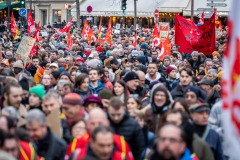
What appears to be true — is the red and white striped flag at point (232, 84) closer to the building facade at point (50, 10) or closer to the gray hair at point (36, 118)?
the gray hair at point (36, 118)

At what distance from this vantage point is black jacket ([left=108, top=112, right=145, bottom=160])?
7430mm

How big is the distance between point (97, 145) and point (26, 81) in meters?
4.85

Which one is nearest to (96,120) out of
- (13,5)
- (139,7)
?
(139,7)

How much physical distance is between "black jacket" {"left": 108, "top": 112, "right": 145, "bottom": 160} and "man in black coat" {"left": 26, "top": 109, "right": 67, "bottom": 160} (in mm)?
Answer: 710

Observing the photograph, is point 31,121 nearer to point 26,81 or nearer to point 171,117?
point 171,117

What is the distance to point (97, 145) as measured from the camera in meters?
5.97

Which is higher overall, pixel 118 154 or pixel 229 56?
pixel 229 56

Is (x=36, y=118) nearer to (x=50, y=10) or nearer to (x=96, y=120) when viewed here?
(x=96, y=120)

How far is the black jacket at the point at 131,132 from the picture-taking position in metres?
7.43

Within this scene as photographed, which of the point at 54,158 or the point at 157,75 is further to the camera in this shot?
the point at 157,75

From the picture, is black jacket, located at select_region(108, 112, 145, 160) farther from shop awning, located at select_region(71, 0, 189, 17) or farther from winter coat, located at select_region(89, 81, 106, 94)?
shop awning, located at select_region(71, 0, 189, 17)

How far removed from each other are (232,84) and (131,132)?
272 cm

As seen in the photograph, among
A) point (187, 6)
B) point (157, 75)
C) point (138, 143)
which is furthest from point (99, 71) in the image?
point (187, 6)

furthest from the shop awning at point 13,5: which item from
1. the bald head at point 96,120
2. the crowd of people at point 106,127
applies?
the bald head at point 96,120
